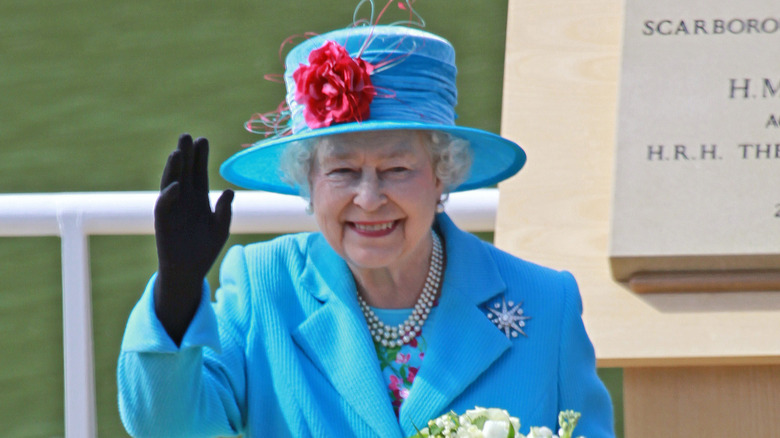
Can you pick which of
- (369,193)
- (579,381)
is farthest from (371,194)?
(579,381)

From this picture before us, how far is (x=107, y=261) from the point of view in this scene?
3736 mm

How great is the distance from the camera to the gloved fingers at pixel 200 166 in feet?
5.69

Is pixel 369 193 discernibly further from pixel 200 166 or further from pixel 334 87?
pixel 200 166

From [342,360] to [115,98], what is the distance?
205cm

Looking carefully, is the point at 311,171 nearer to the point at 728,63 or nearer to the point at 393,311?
the point at 393,311

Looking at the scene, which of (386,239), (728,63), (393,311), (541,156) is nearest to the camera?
(386,239)

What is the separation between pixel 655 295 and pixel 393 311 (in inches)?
28.1

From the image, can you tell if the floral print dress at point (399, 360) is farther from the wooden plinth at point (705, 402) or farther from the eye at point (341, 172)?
Answer: the wooden plinth at point (705, 402)

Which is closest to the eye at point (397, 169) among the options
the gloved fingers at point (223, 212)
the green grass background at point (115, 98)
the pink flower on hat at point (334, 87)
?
the pink flower on hat at point (334, 87)

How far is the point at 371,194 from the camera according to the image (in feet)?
6.34

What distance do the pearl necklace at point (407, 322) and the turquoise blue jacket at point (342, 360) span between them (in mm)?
27

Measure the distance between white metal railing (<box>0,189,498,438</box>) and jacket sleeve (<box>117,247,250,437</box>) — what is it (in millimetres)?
583

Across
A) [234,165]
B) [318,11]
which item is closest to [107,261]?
[318,11]

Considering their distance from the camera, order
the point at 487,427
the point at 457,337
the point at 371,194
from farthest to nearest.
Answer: the point at 457,337 → the point at 371,194 → the point at 487,427
